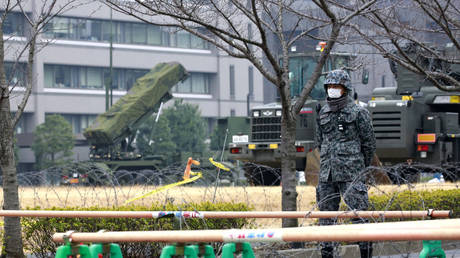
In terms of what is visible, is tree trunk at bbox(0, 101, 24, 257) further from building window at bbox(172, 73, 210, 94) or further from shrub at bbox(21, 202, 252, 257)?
building window at bbox(172, 73, 210, 94)

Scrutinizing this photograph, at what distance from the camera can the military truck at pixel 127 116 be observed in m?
37.2

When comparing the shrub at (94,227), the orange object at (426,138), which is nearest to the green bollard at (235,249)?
the shrub at (94,227)

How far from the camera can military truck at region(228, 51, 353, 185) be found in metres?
25.0

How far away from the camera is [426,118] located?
2377 cm

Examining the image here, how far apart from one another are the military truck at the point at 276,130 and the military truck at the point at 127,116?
33.4 feet

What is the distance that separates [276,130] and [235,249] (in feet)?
71.3

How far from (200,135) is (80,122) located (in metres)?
15.2

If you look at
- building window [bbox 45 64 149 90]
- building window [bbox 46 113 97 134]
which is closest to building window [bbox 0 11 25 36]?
building window [bbox 45 64 149 90]

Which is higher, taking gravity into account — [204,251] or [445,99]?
[445,99]

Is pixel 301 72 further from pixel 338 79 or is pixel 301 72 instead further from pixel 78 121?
pixel 78 121

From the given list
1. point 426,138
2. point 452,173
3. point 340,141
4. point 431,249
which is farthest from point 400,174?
point 431,249

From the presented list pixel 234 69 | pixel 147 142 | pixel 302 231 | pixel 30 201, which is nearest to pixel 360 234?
pixel 302 231

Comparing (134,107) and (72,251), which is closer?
(72,251)

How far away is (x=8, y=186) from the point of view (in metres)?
10.5
